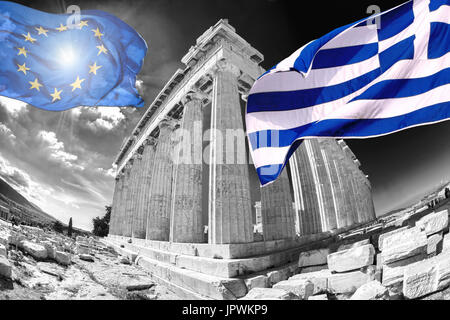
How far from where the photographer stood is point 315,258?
6523 millimetres

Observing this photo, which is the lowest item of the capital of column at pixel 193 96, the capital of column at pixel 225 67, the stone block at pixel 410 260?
the stone block at pixel 410 260

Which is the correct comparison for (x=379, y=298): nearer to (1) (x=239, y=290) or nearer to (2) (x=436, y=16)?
(1) (x=239, y=290)

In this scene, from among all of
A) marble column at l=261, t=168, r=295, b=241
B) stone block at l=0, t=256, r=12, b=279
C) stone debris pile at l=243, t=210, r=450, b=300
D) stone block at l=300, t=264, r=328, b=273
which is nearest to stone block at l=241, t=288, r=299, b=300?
stone debris pile at l=243, t=210, r=450, b=300

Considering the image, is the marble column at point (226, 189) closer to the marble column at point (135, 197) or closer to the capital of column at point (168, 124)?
the capital of column at point (168, 124)

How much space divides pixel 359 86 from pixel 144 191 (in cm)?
2092

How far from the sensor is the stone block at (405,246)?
164 inches

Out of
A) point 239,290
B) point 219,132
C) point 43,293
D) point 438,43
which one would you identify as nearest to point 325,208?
point 219,132

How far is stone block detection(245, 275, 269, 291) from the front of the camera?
6.00 m

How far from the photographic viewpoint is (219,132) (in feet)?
34.2

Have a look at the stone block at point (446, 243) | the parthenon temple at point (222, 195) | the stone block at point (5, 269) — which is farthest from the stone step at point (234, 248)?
the stone block at point (5, 269)

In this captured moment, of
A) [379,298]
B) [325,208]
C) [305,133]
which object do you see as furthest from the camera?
[325,208]

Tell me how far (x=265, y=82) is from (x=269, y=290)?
5937 mm

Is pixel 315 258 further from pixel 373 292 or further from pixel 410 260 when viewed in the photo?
pixel 373 292

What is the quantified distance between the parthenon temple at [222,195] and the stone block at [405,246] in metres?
3.87
